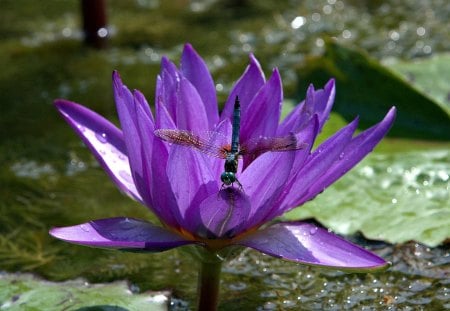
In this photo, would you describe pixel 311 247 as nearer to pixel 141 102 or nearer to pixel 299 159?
pixel 299 159

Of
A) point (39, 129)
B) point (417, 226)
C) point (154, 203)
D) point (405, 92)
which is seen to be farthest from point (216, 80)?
point (154, 203)

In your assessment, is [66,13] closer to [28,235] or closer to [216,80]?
[216,80]

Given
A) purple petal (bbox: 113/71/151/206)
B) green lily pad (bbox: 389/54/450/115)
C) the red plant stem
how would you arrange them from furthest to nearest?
the red plant stem → green lily pad (bbox: 389/54/450/115) → purple petal (bbox: 113/71/151/206)

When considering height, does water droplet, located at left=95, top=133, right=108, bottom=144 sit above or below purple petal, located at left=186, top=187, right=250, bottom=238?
above

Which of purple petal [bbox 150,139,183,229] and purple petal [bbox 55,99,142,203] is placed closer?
purple petal [bbox 150,139,183,229]

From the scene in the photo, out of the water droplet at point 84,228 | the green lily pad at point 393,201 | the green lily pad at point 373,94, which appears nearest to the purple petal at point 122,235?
the water droplet at point 84,228

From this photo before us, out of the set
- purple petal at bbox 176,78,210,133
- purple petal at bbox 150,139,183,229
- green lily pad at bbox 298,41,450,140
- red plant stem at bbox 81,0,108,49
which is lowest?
purple petal at bbox 150,139,183,229

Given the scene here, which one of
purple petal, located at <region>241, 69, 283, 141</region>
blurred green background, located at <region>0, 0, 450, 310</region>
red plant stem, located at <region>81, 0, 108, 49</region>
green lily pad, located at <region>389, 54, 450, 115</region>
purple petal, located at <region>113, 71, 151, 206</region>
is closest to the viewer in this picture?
purple petal, located at <region>113, 71, 151, 206</region>

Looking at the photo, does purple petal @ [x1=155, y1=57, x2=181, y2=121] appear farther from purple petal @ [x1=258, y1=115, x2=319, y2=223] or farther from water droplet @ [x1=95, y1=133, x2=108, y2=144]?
purple petal @ [x1=258, y1=115, x2=319, y2=223]

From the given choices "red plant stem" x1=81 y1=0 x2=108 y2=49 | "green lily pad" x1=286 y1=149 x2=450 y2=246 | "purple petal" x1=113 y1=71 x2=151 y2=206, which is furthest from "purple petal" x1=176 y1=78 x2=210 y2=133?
"red plant stem" x1=81 y1=0 x2=108 y2=49
